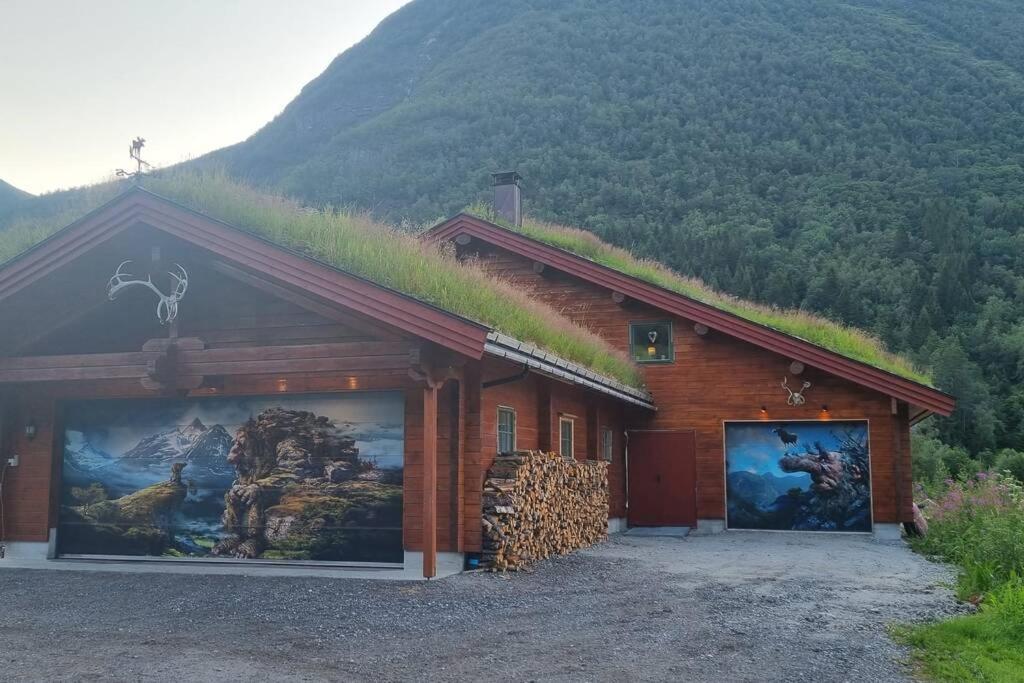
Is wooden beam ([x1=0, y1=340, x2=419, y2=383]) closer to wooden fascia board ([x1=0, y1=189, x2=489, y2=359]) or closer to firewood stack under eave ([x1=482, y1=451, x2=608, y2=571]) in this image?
wooden fascia board ([x1=0, y1=189, x2=489, y2=359])

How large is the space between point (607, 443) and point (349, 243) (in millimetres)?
7724

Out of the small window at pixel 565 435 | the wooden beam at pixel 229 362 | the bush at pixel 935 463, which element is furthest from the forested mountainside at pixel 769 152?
the wooden beam at pixel 229 362

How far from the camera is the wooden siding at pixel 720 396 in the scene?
1630cm

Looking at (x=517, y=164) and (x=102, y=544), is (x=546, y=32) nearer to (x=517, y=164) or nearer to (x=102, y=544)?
(x=517, y=164)

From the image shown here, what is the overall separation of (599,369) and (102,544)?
7.66 metres

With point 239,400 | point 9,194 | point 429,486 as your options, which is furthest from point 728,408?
point 9,194

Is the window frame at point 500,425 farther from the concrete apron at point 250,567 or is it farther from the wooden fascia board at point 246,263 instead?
the wooden fascia board at point 246,263

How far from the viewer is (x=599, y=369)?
14727 millimetres

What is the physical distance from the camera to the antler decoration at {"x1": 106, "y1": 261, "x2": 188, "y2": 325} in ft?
34.3

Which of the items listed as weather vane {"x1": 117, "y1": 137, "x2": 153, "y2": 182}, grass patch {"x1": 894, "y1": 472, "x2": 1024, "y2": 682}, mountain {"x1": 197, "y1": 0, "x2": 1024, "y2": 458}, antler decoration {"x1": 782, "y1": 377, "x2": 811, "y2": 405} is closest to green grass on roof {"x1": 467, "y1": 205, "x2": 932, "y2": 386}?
antler decoration {"x1": 782, "y1": 377, "x2": 811, "y2": 405}

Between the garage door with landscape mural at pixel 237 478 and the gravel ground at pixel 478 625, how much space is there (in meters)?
0.96

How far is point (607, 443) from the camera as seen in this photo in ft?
54.6

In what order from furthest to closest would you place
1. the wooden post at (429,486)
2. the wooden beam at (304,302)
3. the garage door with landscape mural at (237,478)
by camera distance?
1. the garage door with landscape mural at (237,478)
2. the wooden beam at (304,302)
3. the wooden post at (429,486)

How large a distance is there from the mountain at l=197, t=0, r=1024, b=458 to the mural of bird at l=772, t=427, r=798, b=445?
908 inches
